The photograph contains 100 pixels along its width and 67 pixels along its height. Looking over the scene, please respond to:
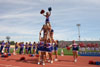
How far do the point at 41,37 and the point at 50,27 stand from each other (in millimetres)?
1349

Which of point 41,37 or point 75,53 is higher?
point 41,37

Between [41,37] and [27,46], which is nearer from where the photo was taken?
[41,37]

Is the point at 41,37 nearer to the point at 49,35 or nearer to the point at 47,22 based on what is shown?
the point at 49,35

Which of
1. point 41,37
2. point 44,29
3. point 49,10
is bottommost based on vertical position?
point 41,37

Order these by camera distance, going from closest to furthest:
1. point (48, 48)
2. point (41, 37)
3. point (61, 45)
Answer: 1. point (48, 48)
2. point (41, 37)
3. point (61, 45)

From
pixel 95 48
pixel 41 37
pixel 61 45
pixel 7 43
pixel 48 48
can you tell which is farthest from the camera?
pixel 61 45

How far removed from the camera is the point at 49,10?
1242 cm

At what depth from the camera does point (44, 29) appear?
40.7ft

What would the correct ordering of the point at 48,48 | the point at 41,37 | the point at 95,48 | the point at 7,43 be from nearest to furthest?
the point at 48,48 < the point at 41,37 < the point at 7,43 < the point at 95,48

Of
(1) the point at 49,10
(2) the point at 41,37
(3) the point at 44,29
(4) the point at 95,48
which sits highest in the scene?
(1) the point at 49,10

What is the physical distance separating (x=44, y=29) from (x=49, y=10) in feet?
6.35

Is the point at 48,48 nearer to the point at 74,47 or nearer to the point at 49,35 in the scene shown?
the point at 49,35

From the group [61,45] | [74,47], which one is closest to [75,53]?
[74,47]

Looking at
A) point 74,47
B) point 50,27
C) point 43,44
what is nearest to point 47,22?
point 50,27
